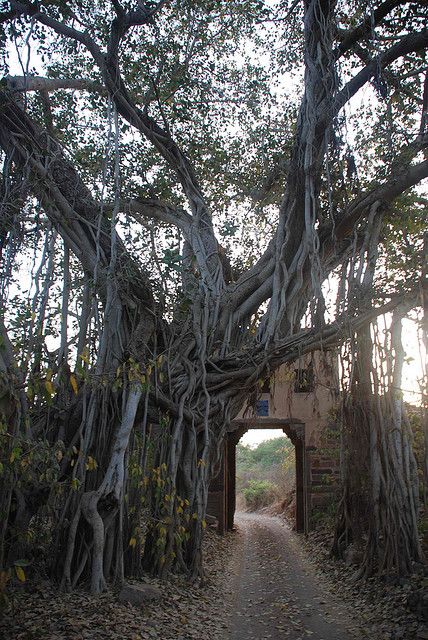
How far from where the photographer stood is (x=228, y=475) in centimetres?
1123

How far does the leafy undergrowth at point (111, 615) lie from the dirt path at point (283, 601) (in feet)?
0.80

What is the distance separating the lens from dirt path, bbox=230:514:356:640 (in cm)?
396

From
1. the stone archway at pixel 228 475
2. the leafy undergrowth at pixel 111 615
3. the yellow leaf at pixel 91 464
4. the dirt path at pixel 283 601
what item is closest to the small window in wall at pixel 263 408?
the stone archway at pixel 228 475

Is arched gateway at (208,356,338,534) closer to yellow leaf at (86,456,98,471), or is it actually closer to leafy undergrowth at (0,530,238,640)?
leafy undergrowth at (0,530,238,640)

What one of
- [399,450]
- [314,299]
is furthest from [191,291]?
[399,450]

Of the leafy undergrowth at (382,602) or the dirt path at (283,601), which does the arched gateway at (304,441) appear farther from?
the leafy undergrowth at (382,602)

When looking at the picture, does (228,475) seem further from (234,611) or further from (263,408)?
(234,611)

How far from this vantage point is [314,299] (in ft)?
17.5

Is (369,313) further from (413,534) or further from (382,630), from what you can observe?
(382,630)

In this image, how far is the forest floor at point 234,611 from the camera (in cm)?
324

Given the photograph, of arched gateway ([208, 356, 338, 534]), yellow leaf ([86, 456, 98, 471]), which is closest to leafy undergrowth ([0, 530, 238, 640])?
yellow leaf ([86, 456, 98, 471])

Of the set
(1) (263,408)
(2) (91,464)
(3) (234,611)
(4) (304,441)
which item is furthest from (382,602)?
(1) (263,408)

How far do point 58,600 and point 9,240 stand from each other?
2.88 metres

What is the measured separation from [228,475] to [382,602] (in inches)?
275
